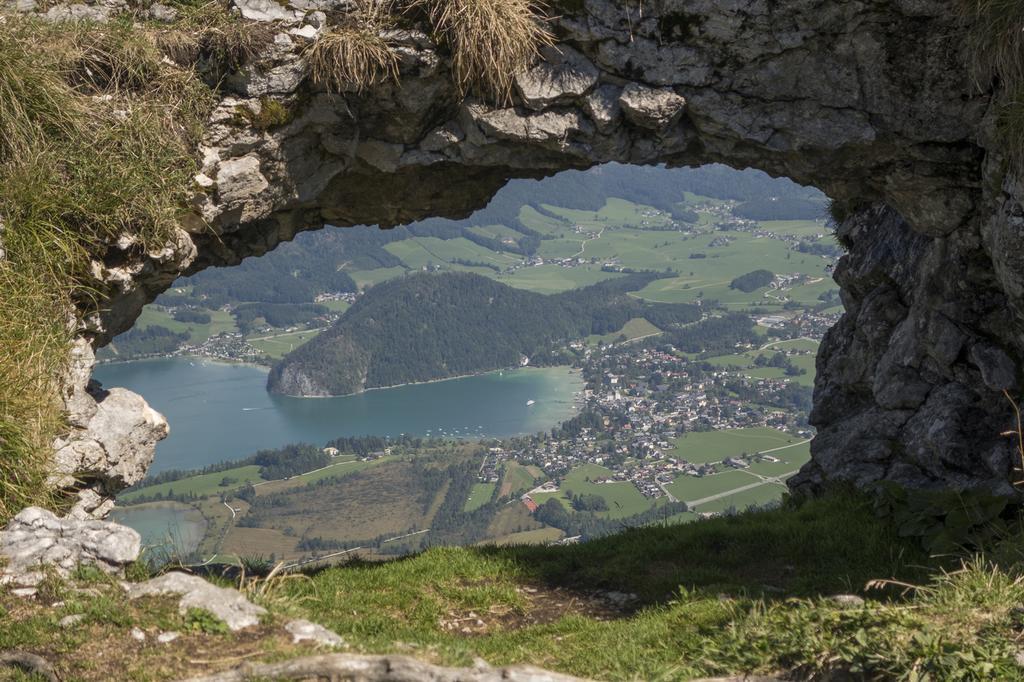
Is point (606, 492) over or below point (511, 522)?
over

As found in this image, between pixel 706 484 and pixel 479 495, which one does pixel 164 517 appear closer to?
pixel 479 495

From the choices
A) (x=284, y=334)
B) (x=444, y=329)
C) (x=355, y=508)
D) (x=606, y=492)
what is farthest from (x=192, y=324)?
(x=606, y=492)

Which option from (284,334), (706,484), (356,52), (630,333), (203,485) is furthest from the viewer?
(284,334)

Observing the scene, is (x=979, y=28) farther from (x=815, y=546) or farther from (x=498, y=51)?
(x=815, y=546)

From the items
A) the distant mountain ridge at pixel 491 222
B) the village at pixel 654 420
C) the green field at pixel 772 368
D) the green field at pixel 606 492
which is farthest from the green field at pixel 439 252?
the green field at pixel 606 492

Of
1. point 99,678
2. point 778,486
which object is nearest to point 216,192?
point 99,678

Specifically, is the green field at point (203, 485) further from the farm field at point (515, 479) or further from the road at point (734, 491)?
the road at point (734, 491)

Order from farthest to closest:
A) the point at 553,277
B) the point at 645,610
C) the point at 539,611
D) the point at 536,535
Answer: the point at 553,277 → the point at 536,535 → the point at 539,611 → the point at 645,610
